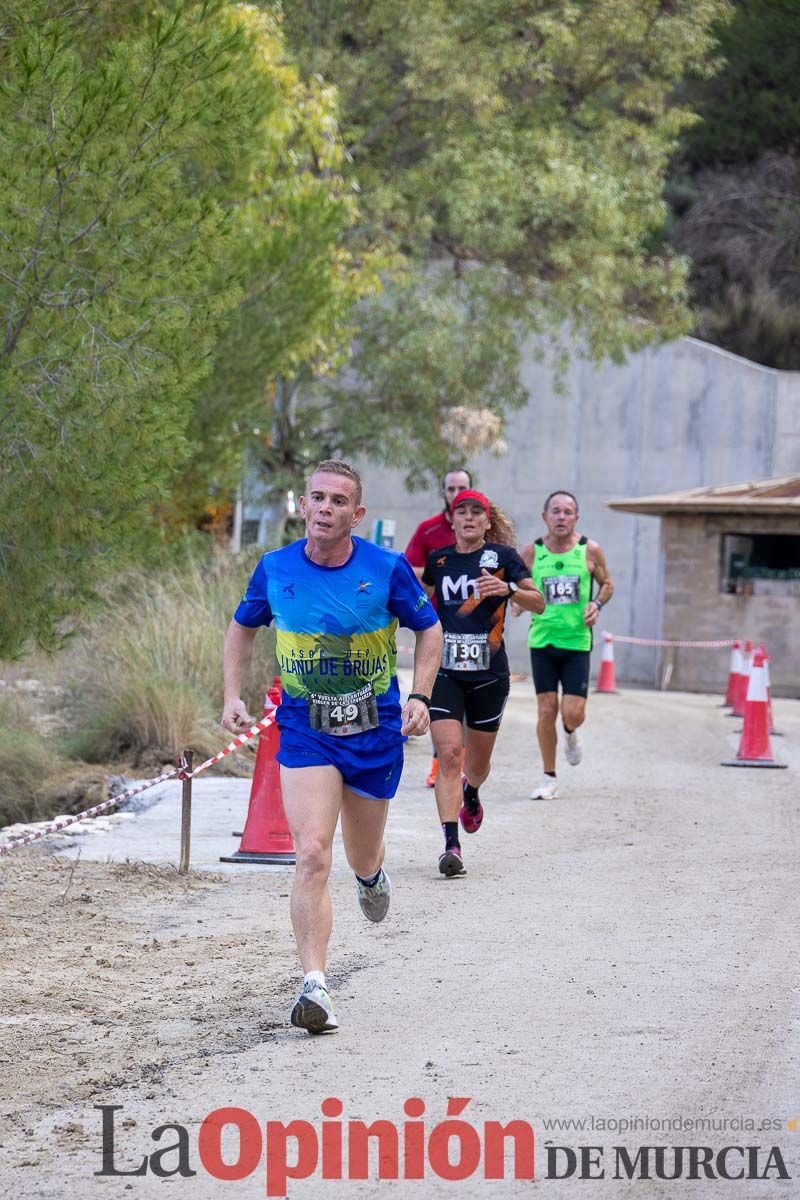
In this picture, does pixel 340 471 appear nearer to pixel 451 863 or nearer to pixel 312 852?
pixel 312 852

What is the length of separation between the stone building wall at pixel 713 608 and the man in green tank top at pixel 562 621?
1845cm

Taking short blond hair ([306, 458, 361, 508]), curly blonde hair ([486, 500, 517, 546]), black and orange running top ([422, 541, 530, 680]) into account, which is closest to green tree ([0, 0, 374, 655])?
curly blonde hair ([486, 500, 517, 546])

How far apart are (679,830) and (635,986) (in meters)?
4.83

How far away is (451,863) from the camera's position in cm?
938

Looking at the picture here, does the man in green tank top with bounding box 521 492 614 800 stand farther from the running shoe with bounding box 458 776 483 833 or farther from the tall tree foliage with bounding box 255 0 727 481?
the tall tree foliage with bounding box 255 0 727 481

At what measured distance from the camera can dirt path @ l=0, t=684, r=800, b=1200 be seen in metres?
4.90

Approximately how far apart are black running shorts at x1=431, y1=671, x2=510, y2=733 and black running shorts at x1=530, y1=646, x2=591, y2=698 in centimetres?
287

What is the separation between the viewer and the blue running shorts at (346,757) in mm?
6355

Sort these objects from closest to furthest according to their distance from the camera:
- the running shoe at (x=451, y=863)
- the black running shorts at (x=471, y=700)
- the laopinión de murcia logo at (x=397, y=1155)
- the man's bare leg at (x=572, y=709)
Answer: the laopinión de murcia logo at (x=397, y=1155)
the running shoe at (x=451, y=863)
the black running shorts at (x=471, y=700)
the man's bare leg at (x=572, y=709)

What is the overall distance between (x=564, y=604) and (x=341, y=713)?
6.58 meters

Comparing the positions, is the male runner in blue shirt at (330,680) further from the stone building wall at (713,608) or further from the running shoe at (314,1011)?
the stone building wall at (713,608)

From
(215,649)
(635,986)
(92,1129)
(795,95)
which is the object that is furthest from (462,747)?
(795,95)

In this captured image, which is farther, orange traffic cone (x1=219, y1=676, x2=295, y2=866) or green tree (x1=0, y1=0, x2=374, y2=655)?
green tree (x1=0, y1=0, x2=374, y2=655)

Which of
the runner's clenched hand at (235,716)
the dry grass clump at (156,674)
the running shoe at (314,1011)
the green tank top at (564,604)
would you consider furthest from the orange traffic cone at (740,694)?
the running shoe at (314,1011)
